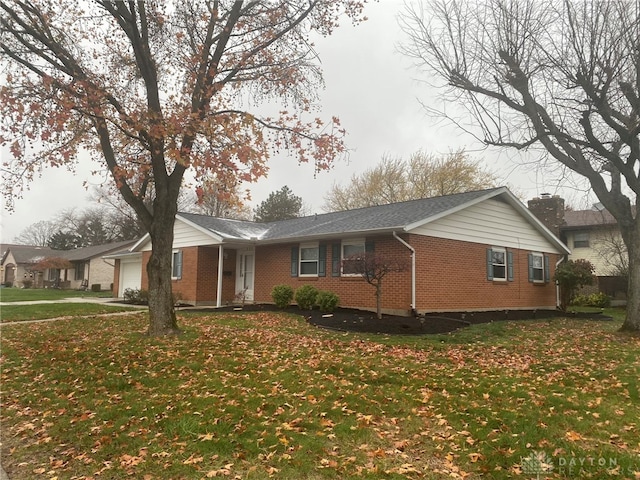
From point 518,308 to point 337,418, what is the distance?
15451 millimetres

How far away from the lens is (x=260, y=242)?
18.5 meters

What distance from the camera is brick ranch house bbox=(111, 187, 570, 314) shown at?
47.1ft

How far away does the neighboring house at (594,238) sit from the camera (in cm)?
2370

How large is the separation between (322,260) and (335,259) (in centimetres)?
61

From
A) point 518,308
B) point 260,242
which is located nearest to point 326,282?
point 260,242

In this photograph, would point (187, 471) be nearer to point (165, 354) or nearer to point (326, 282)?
point (165, 354)

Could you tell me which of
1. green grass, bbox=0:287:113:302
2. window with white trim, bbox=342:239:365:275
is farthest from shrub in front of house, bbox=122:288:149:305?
window with white trim, bbox=342:239:365:275

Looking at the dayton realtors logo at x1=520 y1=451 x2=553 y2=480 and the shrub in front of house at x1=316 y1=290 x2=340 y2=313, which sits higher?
the shrub in front of house at x1=316 y1=290 x2=340 y2=313

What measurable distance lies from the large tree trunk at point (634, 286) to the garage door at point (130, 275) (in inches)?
901

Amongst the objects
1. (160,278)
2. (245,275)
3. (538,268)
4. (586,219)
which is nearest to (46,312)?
(245,275)

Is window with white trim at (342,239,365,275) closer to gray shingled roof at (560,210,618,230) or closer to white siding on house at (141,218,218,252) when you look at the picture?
white siding on house at (141,218,218,252)

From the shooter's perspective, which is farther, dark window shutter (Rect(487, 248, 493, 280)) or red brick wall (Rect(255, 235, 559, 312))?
dark window shutter (Rect(487, 248, 493, 280))

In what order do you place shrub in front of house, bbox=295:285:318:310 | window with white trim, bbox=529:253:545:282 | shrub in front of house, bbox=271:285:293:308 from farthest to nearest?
window with white trim, bbox=529:253:545:282 → shrub in front of house, bbox=271:285:293:308 → shrub in front of house, bbox=295:285:318:310

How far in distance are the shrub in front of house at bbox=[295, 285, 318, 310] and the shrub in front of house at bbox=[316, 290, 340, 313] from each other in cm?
35
